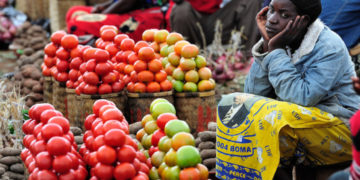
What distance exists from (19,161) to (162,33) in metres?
1.56

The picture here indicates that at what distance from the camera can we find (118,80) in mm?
3402

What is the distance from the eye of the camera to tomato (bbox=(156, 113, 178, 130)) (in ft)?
6.41

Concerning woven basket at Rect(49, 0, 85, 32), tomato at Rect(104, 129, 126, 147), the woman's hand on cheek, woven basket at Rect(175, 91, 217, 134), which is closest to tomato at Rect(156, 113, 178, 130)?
tomato at Rect(104, 129, 126, 147)

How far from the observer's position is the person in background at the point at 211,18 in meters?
6.36

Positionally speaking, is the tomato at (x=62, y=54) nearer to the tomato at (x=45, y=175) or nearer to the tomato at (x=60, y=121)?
the tomato at (x=60, y=121)

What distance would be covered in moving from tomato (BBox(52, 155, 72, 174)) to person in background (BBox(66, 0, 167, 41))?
15.5 ft

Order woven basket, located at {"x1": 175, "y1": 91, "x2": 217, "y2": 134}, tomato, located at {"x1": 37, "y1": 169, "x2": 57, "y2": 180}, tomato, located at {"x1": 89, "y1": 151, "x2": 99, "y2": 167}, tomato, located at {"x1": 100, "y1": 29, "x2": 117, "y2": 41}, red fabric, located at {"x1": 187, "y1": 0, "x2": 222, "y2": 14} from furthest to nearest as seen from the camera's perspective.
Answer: red fabric, located at {"x1": 187, "y1": 0, "x2": 222, "y2": 14}, tomato, located at {"x1": 100, "y1": 29, "x2": 117, "y2": 41}, woven basket, located at {"x1": 175, "y1": 91, "x2": 217, "y2": 134}, tomato, located at {"x1": 89, "y1": 151, "x2": 99, "y2": 167}, tomato, located at {"x1": 37, "y1": 169, "x2": 57, "y2": 180}

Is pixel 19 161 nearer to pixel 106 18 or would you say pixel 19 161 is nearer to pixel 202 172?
pixel 202 172

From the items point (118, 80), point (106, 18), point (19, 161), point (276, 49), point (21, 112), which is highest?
point (106, 18)

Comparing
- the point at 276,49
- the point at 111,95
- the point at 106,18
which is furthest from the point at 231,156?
the point at 106,18

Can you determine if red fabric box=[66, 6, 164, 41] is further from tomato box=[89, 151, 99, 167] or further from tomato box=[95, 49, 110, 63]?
tomato box=[89, 151, 99, 167]

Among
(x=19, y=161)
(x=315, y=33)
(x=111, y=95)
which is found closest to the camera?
(x=315, y=33)

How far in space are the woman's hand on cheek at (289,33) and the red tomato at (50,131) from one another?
128 cm

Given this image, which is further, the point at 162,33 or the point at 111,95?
the point at 162,33
